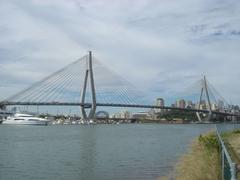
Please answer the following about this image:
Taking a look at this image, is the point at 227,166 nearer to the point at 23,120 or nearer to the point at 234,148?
the point at 234,148

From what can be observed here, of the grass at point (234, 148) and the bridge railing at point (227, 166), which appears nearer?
the bridge railing at point (227, 166)

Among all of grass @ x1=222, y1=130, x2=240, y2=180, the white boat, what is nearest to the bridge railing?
grass @ x1=222, y1=130, x2=240, y2=180

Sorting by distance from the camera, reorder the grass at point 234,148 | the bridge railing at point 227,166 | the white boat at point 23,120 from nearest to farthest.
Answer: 1. the bridge railing at point 227,166
2. the grass at point 234,148
3. the white boat at point 23,120

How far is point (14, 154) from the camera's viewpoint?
2695cm

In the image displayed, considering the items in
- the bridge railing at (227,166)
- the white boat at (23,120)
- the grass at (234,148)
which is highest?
the white boat at (23,120)

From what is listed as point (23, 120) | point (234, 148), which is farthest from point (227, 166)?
point (23, 120)

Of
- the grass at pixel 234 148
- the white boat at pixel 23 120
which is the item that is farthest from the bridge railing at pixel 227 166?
the white boat at pixel 23 120

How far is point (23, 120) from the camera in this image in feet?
352

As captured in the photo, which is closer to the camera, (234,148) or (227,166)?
(227,166)

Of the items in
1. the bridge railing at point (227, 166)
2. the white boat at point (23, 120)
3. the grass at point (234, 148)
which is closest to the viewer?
the bridge railing at point (227, 166)

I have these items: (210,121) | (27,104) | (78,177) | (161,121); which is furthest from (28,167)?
(161,121)

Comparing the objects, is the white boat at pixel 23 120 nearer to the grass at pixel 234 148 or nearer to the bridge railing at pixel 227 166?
the grass at pixel 234 148

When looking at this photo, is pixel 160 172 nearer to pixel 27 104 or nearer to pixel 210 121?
pixel 27 104

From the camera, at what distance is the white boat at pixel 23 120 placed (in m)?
106
